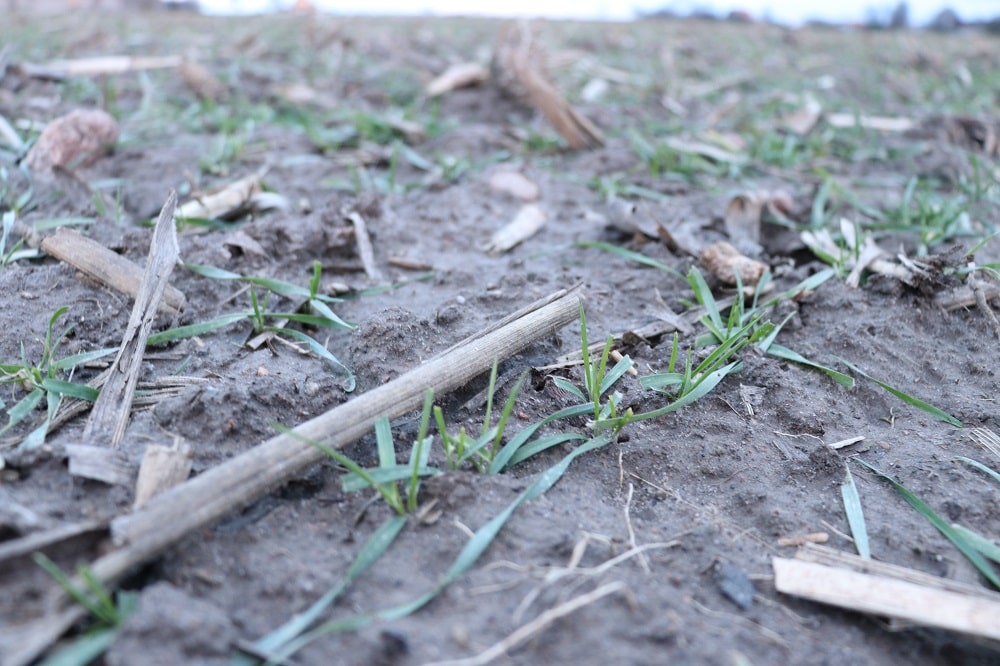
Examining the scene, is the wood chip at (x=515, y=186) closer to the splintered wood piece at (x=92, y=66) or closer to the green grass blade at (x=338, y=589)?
the green grass blade at (x=338, y=589)

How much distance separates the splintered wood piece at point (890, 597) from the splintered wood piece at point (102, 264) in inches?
71.1

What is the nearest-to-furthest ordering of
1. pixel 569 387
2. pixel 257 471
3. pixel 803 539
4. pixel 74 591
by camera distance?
pixel 74 591 < pixel 257 471 < pixel 803 539 < pixel 569 387

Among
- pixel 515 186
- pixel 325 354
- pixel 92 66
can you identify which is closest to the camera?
pixel 325 354

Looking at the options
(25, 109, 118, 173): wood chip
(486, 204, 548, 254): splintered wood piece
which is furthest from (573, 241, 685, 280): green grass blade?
(25, 109, 118, 173): wood chip

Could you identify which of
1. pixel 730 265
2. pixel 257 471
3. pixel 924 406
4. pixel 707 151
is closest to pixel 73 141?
pixel 257 471

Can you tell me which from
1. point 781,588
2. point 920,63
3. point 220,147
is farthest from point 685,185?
point 920,63

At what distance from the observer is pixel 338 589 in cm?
143

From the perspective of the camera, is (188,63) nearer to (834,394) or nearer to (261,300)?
(261,300)

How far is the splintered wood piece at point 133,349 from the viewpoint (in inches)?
70.8

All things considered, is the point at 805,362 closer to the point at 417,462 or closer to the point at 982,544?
the point at 982,544

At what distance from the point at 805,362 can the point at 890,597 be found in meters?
0.88

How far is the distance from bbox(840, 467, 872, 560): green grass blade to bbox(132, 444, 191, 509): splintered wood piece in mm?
1404

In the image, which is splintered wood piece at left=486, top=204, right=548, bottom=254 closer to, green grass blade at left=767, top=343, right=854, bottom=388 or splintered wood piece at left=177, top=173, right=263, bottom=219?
splintered wood piece at left=177, top=173, right=263, bottom=219

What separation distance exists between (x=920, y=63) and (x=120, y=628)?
8.58 meters
